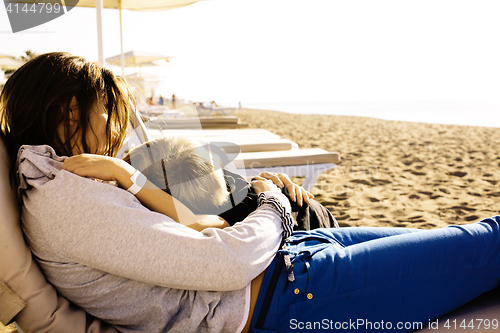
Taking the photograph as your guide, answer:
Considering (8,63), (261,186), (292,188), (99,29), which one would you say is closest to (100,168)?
(261,186)

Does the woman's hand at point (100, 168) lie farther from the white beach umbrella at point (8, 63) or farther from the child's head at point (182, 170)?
the white beach umbrella at point (8, 63)

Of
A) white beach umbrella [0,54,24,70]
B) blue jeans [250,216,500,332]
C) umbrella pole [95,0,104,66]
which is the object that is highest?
white beach umbrella [0,54,24,70]

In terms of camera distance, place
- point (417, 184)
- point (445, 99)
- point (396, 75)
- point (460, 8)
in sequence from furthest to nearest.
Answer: point (396, 75), point (445, 99), point (460, 8), point (417, 184)

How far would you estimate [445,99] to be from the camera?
37094mm

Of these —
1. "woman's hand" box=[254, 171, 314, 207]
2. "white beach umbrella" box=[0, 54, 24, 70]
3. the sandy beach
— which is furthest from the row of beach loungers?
"white beach umbrella" box=[0, 54, 24, 70]

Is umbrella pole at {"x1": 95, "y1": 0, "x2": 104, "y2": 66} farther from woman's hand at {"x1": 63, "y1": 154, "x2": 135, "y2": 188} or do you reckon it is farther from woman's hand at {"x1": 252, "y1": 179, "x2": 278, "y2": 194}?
woman's hand at {"x1": 63, "y1": 154, "x2": 135, "y2": 188}

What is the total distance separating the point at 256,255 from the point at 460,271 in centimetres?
68

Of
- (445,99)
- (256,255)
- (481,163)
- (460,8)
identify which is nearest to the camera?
(256,255)

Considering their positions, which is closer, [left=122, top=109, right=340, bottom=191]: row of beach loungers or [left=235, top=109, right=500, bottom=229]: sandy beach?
[left=122, top=109, right=340, bottom=191]: row of beach loungers

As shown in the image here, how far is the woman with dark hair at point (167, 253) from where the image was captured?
816 mm

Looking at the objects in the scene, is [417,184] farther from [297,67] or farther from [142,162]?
[297,67]

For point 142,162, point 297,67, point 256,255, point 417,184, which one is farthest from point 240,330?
point 297,67

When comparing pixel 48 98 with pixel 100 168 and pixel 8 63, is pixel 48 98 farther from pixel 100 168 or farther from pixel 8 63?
pixel 8 63

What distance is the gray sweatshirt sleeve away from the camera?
795 mm
